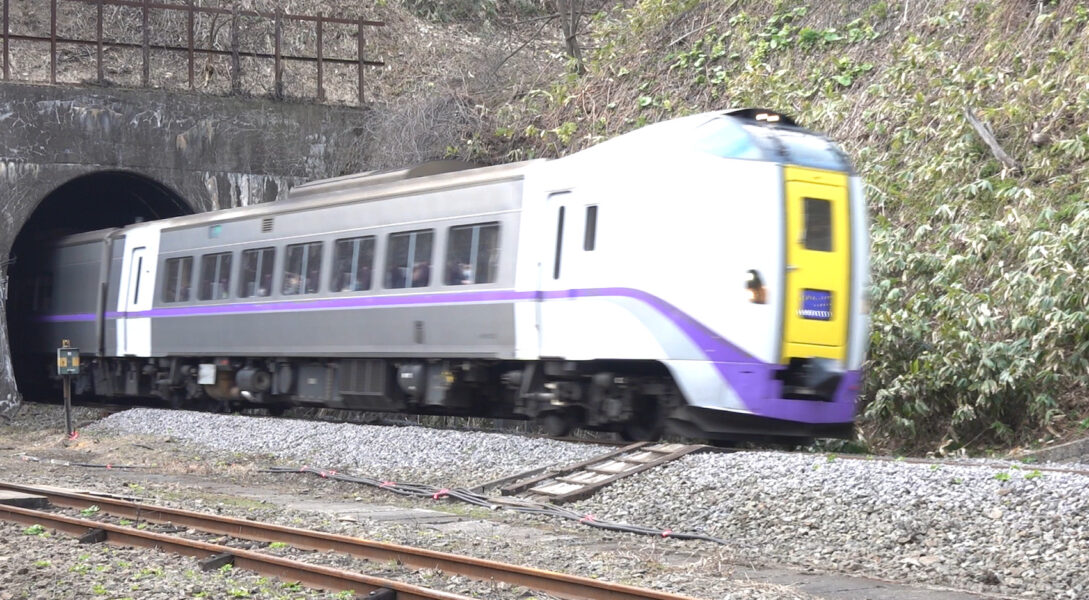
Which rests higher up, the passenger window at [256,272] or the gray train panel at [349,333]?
the passenger window at [256,272]

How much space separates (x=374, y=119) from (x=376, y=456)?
451 inches

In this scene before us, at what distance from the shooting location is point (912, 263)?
1420cm

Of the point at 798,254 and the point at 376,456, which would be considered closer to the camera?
the point at 798,254

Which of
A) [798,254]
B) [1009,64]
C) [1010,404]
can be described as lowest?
[1010,404]

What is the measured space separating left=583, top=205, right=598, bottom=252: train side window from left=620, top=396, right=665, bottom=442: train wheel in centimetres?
151

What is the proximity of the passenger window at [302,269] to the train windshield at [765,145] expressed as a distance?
6.41 m

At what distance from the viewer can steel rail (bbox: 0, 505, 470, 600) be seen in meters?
6.52

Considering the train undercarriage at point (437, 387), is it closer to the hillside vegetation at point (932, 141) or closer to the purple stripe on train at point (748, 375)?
the purple stripe on train at point (748, 375)

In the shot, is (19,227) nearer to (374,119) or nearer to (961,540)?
(374,119)

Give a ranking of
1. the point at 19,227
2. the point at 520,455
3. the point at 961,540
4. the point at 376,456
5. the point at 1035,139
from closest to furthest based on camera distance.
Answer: the point at 961,540
the point at 520,455
the point at 376,456
the point at 1035,139
the point at 19,227

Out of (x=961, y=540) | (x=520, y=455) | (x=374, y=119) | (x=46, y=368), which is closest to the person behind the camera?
(x=961, y=540)

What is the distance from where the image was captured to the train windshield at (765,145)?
447 inches

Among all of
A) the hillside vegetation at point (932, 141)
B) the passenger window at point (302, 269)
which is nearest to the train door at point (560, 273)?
the hillside vegetation at point (932, 141)

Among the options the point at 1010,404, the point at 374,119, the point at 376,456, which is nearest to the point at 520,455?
the point at 376,456
